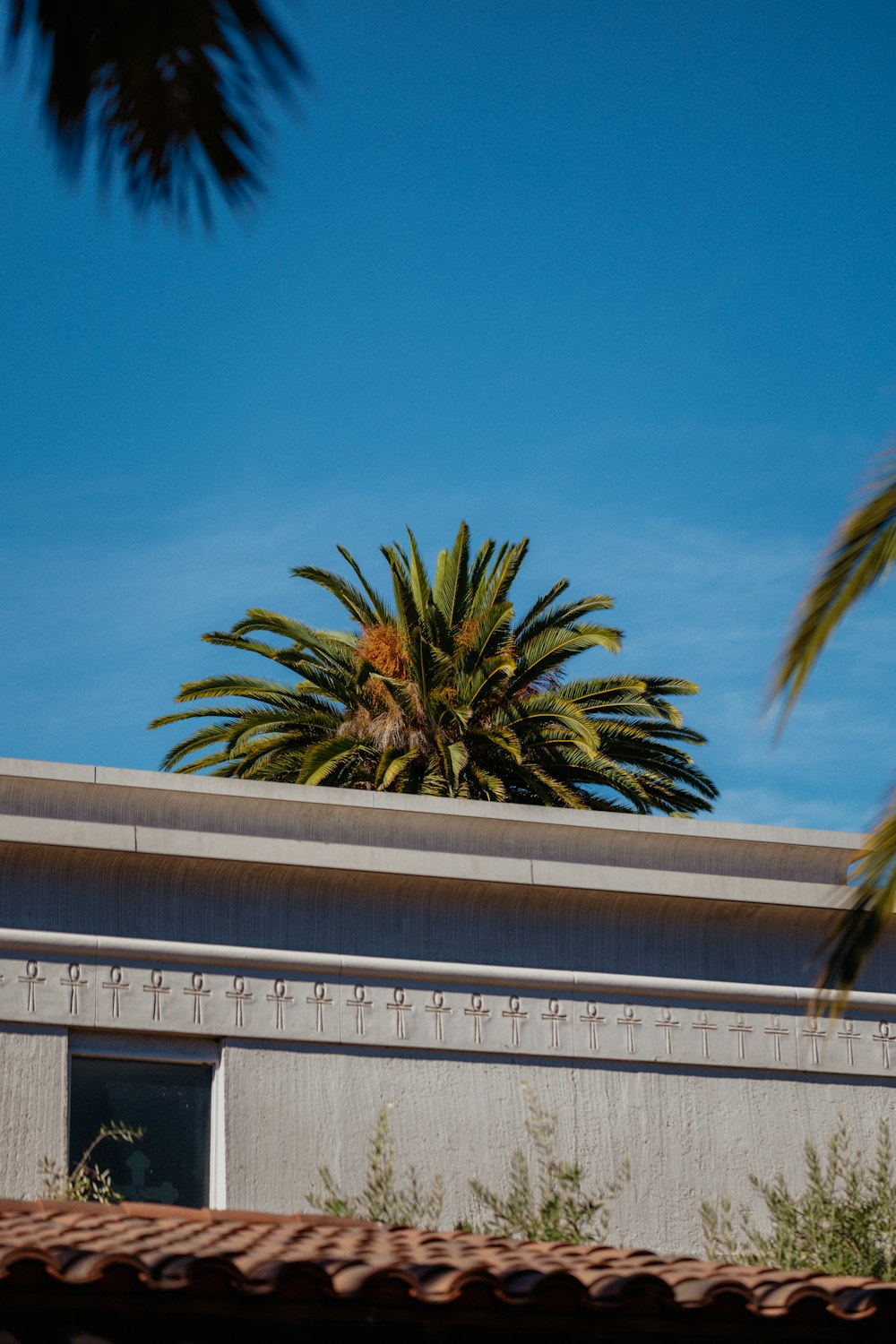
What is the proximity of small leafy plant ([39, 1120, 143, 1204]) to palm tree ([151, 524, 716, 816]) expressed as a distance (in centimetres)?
924

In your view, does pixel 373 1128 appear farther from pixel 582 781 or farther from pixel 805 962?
pixel 582 781

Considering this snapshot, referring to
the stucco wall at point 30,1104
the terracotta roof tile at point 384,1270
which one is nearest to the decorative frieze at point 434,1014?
the stucco wall at point 30,1104

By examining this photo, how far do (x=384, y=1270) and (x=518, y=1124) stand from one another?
14.4ft

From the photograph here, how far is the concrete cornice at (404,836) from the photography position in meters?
11.0

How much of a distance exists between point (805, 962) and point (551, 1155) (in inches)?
87.7

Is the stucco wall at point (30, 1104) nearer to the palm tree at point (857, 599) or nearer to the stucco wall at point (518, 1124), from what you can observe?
the stucco wall at point (518, 1124)

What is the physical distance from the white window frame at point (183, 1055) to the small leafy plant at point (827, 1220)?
268 centimetres

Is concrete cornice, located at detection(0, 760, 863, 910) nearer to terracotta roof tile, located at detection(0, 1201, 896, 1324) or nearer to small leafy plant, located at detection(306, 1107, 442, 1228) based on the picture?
Answer: small leafy plant, located at detection(306, 1107, 442, 1228)

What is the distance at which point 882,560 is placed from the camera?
718 centimetres

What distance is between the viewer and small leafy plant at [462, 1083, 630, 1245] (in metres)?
9.84

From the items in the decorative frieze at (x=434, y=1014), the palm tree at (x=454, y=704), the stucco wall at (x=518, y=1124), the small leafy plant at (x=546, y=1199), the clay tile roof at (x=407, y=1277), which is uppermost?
the palm tree at (x=454, y=704)

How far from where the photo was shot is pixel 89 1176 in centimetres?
1020

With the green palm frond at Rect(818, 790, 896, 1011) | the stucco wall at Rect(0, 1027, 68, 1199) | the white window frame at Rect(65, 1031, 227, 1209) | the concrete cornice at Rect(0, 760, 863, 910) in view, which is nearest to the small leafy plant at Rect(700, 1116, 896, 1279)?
the concrete cornice at Rect(0, 760, 863, 910)

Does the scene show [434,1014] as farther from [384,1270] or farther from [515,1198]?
[384,1270]
